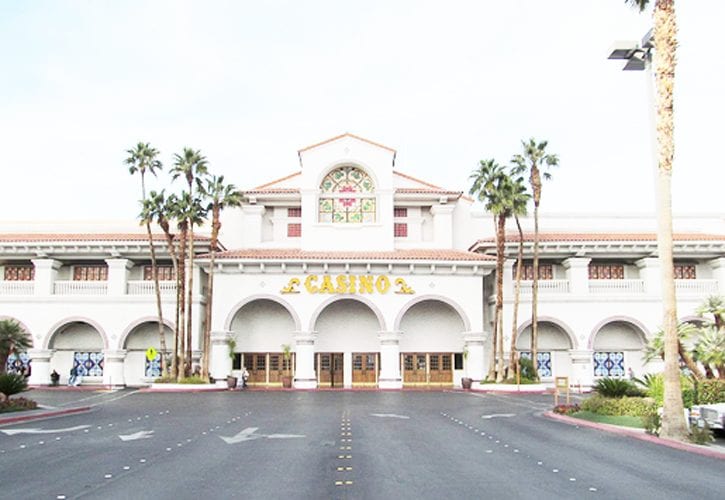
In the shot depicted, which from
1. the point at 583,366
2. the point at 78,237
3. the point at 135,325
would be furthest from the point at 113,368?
the point at 583,366

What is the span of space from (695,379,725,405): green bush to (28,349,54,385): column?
36326 millimetres

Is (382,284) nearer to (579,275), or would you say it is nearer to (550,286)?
(550,286)

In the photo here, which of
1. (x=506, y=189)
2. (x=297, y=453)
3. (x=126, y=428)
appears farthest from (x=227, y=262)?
(x=297, y=453)

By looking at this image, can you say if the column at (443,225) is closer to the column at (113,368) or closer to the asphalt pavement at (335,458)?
the asphalt pavement at (335,458)

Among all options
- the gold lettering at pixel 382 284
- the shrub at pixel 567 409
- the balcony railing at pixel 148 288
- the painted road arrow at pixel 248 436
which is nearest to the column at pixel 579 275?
the gold lettering at pixel 382 284

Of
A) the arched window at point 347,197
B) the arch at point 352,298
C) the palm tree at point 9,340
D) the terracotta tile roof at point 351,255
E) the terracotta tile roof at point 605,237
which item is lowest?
the palm tree at point 9,340

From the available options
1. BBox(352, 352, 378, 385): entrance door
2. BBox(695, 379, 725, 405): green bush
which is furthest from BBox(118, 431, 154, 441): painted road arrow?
BBox(352, 352, 378, 385): entrance door

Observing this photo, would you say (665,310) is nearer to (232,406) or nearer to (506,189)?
(232,406)

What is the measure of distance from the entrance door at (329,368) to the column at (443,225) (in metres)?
9.85

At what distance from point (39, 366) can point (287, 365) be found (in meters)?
15.2

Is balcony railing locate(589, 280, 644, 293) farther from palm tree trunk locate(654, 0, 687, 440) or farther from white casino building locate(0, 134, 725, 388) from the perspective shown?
palm tree trunk locate(654, 0, 687, 440)

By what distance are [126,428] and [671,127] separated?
59.0 feet

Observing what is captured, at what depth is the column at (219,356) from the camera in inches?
1590

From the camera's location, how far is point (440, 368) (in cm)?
4328
